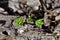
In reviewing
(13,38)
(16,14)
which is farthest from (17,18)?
(13,38)

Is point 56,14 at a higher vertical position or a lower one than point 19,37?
higher

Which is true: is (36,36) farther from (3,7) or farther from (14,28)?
(3,7)

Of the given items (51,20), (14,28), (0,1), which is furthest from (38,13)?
(0,1)

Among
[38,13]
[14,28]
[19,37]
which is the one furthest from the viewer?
[38,13]

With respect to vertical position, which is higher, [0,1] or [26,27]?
[0,1]

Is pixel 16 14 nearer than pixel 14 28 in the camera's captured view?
No

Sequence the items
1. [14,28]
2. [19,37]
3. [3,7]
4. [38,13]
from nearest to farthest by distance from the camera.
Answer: [19,37] → [14,28] → [38,13] → [3,7]

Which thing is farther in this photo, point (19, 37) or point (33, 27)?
point (33, 27)

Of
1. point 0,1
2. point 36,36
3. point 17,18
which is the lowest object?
point 36,36

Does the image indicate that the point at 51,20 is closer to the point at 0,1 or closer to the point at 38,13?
the point at 38,13
